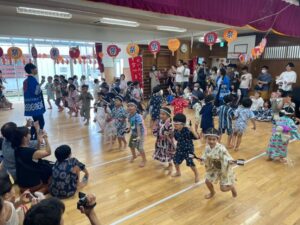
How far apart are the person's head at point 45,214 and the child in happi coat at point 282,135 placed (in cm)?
375

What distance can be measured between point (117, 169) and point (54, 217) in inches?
101

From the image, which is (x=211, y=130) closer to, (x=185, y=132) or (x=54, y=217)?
(x=185, y=132)

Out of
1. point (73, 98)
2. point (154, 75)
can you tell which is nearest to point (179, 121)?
point (73, 98)

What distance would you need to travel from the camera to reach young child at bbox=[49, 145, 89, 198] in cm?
272

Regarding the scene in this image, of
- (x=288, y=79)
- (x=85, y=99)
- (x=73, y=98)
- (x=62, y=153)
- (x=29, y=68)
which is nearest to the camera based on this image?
(x=62, y=153)

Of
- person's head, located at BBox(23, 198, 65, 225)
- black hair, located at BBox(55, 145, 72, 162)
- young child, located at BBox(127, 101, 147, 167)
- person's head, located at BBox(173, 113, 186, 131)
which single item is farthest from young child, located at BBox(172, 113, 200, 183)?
person's head, located at BBox(23, 198, 65, 225)

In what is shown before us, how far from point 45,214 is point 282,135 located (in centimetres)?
385

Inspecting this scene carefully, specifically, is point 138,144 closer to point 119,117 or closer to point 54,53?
point 119,117

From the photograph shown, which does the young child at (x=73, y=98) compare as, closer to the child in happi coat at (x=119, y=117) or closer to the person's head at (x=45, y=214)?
the child in happi coat at (x=119, y=117)

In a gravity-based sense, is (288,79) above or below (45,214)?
above

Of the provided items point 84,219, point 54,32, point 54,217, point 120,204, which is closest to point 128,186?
point 120,204

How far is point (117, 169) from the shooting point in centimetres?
364

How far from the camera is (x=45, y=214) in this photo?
1.10 meters

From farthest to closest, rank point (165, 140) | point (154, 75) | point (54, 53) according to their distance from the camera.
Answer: point (154, 75)
point (54, 53)
point (165, 140)
